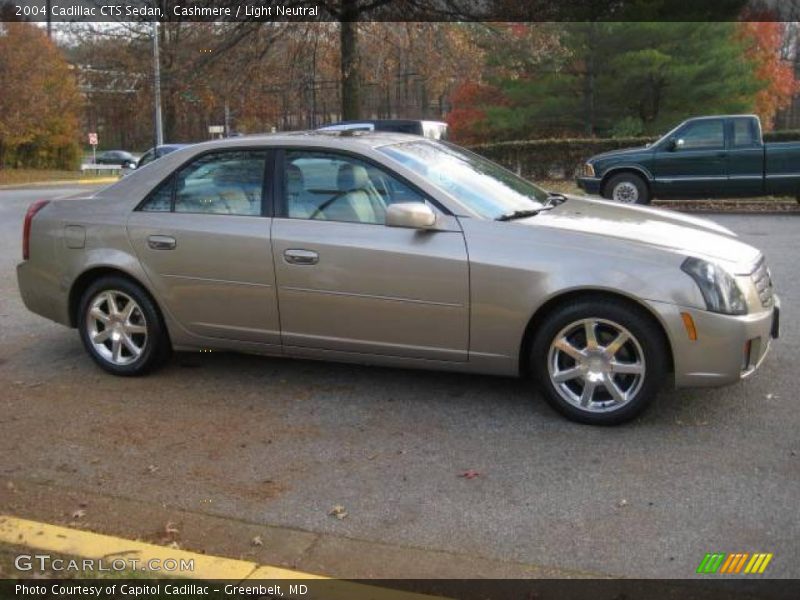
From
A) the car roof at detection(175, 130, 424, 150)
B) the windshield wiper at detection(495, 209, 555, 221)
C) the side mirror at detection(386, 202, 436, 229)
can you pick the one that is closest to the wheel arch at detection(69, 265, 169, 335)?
the car roof at detection(175, 130, 424, 150)

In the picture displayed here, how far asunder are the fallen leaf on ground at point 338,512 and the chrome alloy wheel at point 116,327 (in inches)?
92.8

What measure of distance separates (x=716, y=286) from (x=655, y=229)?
64 centimetres

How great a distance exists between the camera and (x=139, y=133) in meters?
77.4

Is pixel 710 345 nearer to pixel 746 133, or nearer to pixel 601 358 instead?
pixel 601 358

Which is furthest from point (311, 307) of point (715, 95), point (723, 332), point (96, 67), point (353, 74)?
point (96, 67)

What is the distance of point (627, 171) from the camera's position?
15.2 meters

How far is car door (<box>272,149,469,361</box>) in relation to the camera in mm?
4785

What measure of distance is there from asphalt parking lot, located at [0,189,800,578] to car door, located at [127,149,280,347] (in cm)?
48

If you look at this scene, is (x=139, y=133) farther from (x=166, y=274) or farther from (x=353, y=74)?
(x=166, y=274)

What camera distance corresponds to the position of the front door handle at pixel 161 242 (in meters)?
5.39

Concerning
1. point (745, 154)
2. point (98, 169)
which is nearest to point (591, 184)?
point (745, 154)

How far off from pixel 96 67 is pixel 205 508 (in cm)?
3944

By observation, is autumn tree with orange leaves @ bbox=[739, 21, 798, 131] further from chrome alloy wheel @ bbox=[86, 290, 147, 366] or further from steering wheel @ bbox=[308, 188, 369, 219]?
chrome alloy wheel @ bbox=[86, 290, 147, 366]

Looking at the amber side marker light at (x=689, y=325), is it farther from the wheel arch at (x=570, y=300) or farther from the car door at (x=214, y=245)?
the car door at (x=214, y=245)
